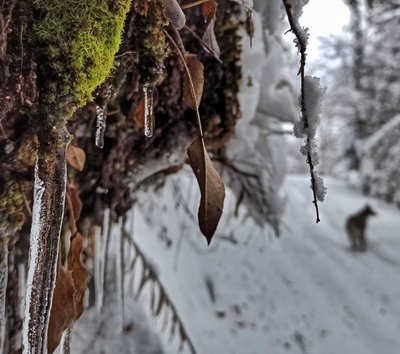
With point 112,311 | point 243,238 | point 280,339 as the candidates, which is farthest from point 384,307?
point 112,311

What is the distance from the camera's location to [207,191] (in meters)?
0.64

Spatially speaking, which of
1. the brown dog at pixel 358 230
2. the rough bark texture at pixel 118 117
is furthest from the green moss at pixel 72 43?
the brown dog at pixel 358 230

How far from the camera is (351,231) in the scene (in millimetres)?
5629

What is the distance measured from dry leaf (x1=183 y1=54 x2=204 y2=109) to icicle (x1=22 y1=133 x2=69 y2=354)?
8.2 inches

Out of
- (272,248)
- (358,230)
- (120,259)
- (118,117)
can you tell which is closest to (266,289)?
(272,248)

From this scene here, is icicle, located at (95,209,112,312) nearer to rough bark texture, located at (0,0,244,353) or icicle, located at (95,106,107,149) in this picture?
rough bark texture, located at (0,0,244,353)

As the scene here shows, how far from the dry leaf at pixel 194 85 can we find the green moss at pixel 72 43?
13cm

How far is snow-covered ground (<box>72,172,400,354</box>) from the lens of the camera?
3.22 metres

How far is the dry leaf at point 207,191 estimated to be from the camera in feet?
2.05

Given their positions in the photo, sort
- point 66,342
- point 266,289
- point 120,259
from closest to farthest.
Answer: point 66,342 < point 120,259 < point 266,289

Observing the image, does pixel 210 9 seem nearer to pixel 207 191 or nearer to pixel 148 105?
pixel 148 105

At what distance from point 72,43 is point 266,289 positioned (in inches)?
182

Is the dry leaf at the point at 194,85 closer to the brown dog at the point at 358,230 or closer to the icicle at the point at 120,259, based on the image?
the icicle at the point at 120,259

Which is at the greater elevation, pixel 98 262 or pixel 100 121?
pixel 100 121
